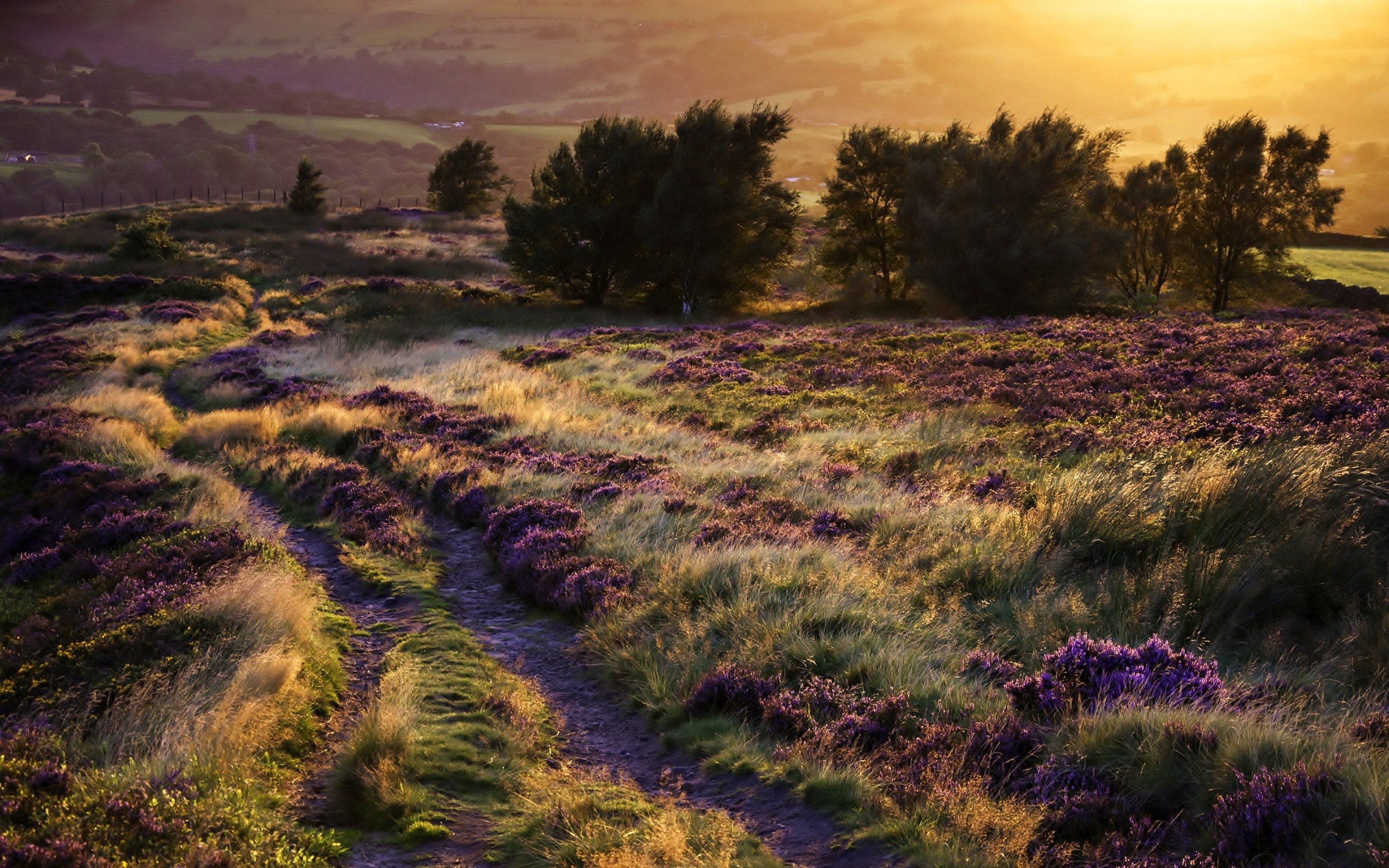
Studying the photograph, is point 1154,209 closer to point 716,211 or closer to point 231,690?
point 716,211

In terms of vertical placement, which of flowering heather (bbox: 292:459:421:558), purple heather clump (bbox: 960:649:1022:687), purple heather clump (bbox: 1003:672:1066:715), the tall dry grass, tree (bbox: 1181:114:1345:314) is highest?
tree (bbox: 1181:114:1345:314)

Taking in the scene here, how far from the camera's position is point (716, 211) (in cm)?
4256

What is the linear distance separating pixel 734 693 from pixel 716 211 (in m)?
38.4

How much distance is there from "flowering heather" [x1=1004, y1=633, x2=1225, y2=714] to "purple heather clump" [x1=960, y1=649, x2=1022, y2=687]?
340mm

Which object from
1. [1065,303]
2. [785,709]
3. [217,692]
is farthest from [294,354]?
[1065,303]

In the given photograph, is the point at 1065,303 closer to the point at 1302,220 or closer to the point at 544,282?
the point at 1302,220

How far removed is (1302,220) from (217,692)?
54.0 meters

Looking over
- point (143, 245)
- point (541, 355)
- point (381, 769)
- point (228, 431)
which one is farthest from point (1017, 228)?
point (143, 245)

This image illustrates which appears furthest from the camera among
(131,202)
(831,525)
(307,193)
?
(131,202)

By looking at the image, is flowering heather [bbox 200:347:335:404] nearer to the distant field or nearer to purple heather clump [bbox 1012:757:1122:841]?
purple heather clump [bbox 1012:757:1122:841]

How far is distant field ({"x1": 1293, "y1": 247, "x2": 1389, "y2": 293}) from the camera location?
4612cm

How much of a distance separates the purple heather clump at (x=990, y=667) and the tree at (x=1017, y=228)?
34763mm

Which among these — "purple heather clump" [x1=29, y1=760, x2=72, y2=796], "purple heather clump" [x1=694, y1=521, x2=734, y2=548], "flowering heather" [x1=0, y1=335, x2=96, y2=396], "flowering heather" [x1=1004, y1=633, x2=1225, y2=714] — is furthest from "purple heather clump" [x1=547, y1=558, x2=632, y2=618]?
"flowering heather" [x1=0, y1=335, x2=96, y2=396]

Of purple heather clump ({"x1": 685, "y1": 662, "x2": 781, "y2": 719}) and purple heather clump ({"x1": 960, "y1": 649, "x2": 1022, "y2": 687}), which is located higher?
purple heather clump ({"x1": 960, "y1": 649, "x2": 1022, "y2": 687})
